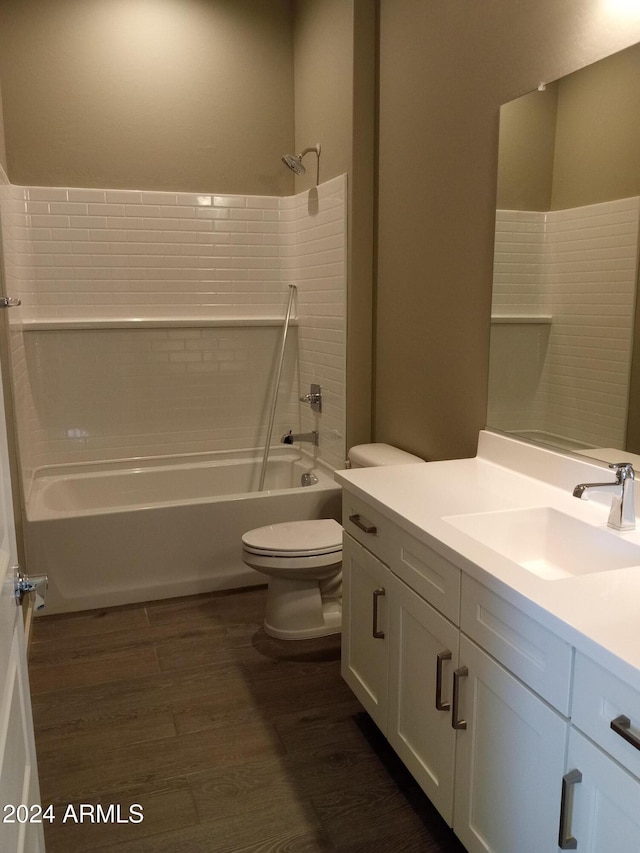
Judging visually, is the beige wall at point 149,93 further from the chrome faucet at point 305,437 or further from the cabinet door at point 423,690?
the cabinet door at point 423,690

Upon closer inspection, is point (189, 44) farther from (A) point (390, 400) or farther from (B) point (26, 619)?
(B) point (26, 619)

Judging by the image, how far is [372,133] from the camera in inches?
129

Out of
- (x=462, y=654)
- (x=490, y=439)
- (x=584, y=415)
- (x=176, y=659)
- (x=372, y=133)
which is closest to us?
(x=462, y=654)

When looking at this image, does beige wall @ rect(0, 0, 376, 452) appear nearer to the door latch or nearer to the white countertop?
the white countertop

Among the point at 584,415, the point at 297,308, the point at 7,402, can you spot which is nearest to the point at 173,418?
the point at 297,308

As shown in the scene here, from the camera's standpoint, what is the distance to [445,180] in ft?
8.88

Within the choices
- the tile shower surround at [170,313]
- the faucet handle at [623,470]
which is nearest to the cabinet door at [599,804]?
the faucet handle at [623,470]

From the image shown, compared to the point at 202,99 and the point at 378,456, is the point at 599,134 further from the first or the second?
the point at 202,99

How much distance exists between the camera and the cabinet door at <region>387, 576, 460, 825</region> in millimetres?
1663

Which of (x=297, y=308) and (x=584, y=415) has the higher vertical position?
(x=297, y=308)

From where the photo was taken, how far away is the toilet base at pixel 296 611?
114 inches

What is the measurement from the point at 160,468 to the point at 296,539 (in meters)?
1.41

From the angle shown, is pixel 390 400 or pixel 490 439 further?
pixel 390 400

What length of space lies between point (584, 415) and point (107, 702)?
1.89 metres
